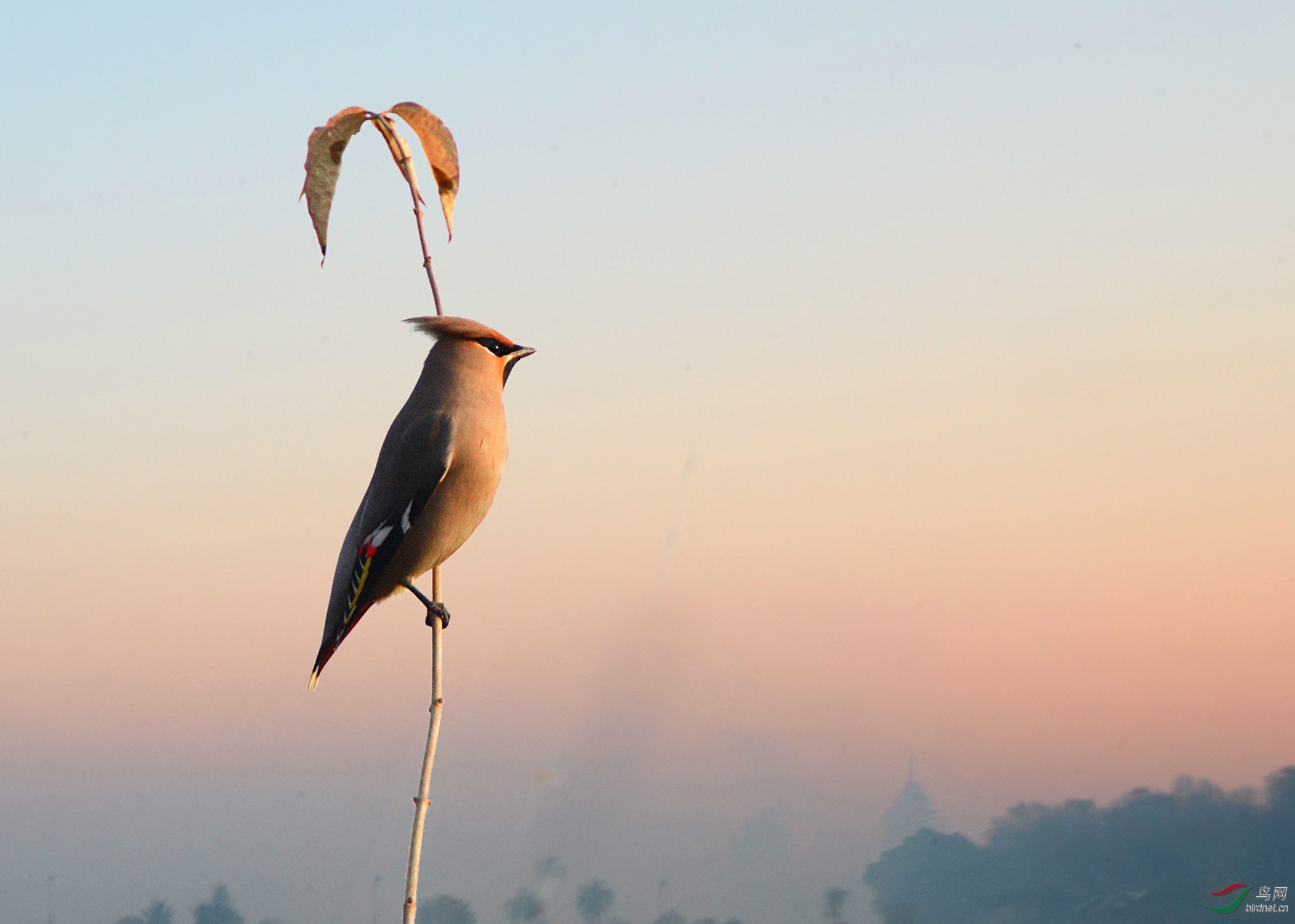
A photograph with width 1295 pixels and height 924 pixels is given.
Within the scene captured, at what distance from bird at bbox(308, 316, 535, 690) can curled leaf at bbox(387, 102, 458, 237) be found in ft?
1.92

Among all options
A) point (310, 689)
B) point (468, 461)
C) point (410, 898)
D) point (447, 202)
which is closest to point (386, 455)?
point (468, 461)

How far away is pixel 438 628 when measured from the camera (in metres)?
2.69

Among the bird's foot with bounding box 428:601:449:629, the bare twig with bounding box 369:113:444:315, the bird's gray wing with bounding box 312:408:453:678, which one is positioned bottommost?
the bird's foot with bounding box 428:601:449:629

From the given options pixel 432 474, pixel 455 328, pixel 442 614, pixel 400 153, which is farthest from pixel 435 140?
pixel 442 614

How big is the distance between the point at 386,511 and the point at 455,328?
25.9 inches

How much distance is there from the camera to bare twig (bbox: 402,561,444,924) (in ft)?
7.48

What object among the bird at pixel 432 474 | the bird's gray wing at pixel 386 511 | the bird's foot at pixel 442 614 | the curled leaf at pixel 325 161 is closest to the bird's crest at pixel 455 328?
the bird at pixel 432 474

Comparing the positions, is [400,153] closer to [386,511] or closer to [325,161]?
[325,161]

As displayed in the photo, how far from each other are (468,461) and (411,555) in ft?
1.21

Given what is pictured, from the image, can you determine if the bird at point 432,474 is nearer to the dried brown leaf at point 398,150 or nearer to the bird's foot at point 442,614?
the bird's foot at point 442,614

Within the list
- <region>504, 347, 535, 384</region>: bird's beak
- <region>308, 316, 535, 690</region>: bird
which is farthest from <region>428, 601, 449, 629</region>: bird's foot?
<region>504, 347, 535, 384</region>: bird's beak

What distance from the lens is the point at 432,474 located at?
3.49 m

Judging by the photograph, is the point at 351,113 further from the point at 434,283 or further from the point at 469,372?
the point at 469,372

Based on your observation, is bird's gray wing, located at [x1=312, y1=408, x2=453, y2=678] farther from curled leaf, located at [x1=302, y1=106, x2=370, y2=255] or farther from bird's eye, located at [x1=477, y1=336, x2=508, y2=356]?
curled leaf, located at [x1=302, y1=106, x2=370, y2=255]
